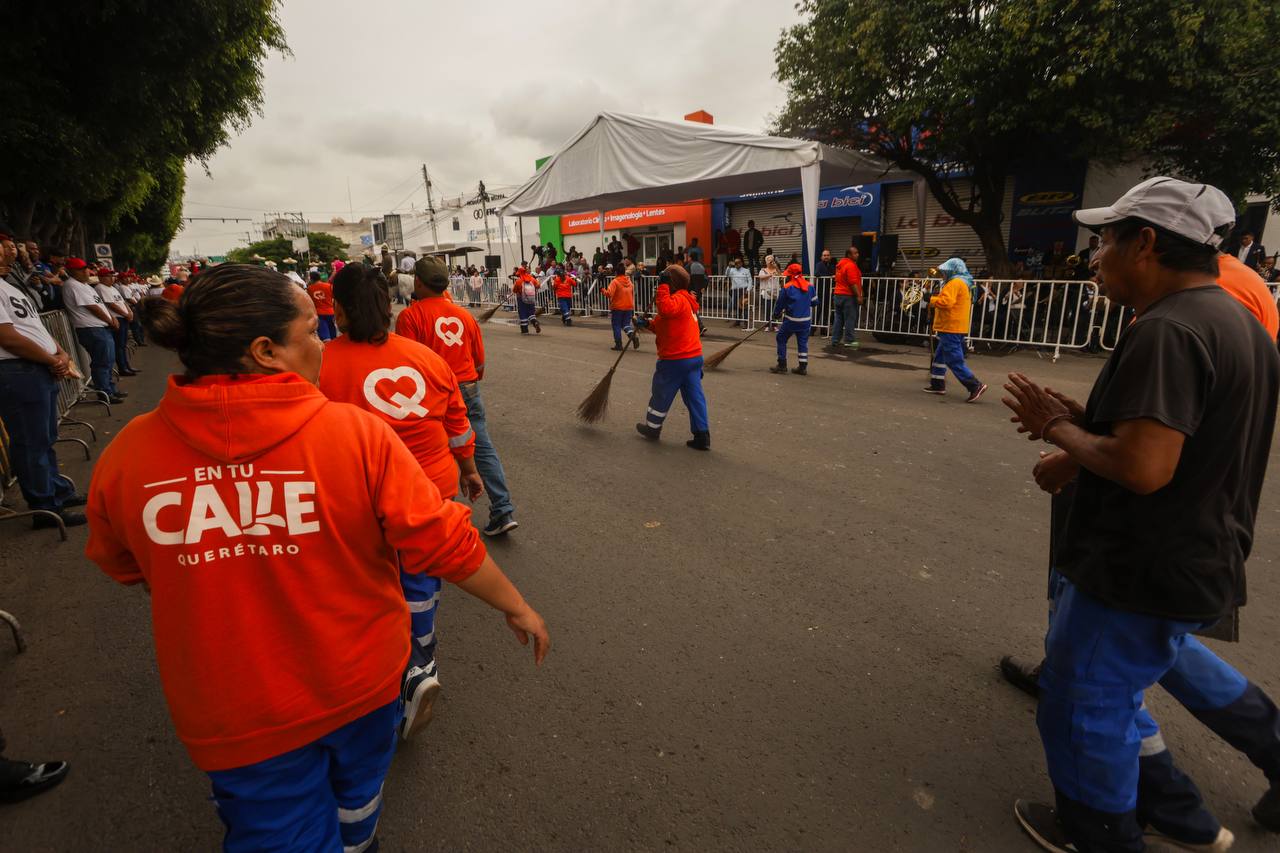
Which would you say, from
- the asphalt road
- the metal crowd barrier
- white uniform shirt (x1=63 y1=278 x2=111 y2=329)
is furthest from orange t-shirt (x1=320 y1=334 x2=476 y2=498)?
the metal crowd barrier

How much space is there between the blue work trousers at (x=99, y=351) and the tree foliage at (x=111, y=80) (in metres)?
3.04

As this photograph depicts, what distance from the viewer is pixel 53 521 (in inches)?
176

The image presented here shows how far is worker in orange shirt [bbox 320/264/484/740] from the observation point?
2.44 metres

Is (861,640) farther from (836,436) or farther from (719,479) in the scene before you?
(836,436)

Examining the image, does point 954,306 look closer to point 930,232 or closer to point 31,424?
point 31,424

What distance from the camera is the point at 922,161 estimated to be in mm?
13219

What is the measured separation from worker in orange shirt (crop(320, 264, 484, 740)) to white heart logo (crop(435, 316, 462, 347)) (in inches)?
35.7

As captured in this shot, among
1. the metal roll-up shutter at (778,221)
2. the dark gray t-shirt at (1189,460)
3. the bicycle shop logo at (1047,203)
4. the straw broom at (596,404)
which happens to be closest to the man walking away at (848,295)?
the straw broom at (596,404)

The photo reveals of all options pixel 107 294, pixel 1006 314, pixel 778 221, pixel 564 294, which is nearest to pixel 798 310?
pixel 1006 314

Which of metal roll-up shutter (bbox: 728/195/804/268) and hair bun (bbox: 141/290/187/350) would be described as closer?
hair bun (bbox: 141/290/187/350)

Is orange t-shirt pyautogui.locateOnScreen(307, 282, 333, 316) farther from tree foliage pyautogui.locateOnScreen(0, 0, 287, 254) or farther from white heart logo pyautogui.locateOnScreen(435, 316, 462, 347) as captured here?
white heart logo pyautogui.locateOnScreen(435, 316, 462, 347)

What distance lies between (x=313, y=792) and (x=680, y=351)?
4.69 meters

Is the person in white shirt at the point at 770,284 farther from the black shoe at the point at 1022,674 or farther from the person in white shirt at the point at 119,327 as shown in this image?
the person in white shirt at the point at 119,327

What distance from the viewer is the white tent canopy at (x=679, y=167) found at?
11203mm
